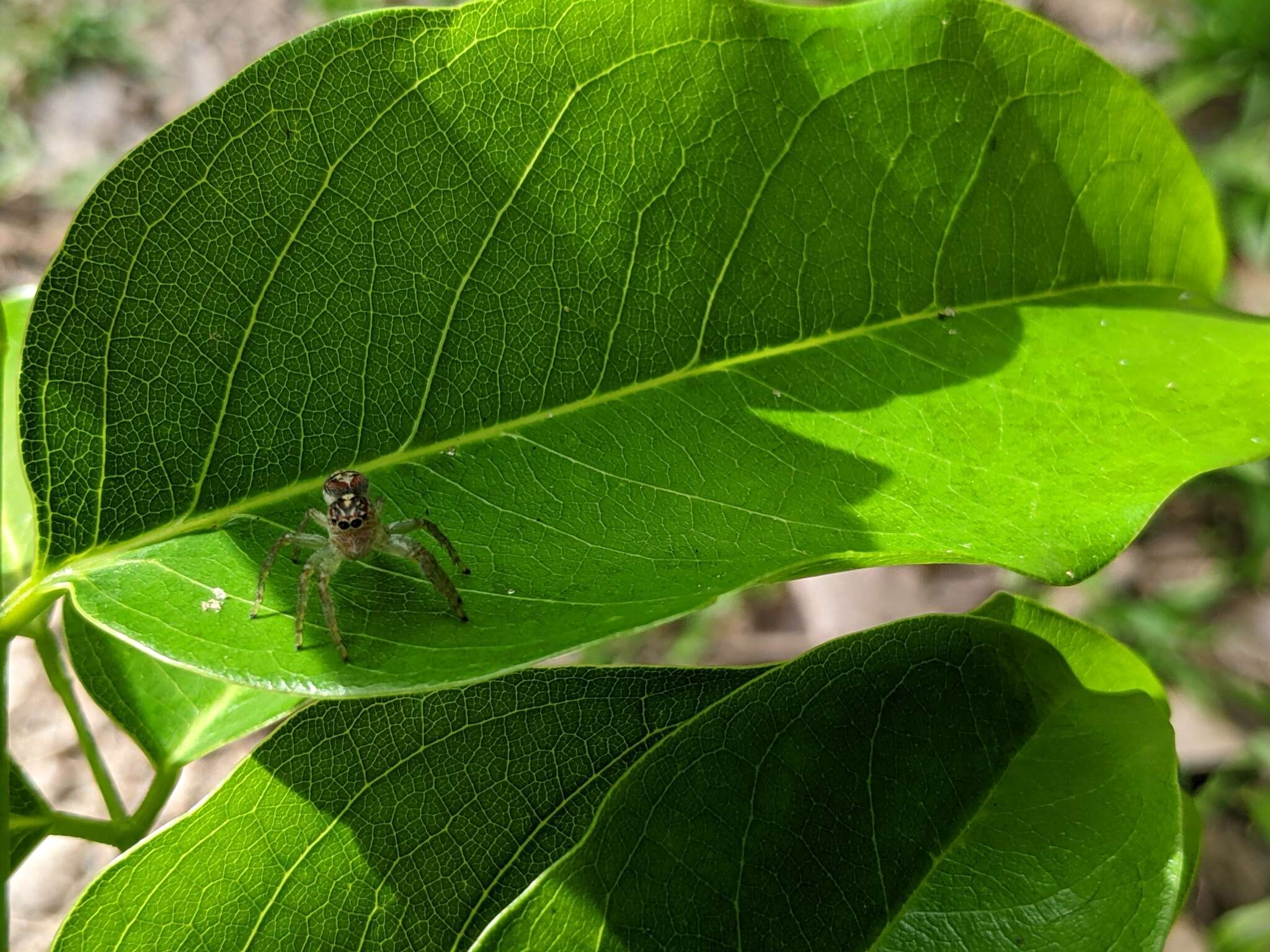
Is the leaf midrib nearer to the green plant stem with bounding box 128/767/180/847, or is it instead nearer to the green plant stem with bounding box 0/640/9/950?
Answer: the green plant stem with bounding box 0/640/9/950

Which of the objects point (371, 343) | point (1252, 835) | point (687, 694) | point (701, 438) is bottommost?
point (1252, 835)

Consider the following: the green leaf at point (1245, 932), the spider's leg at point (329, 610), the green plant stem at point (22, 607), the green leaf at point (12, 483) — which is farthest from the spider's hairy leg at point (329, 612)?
the green leaf at point (1245, 932)

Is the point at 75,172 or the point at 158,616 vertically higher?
the point at 75,172

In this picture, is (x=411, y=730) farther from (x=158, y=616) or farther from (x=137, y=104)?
(x=137, y=104)

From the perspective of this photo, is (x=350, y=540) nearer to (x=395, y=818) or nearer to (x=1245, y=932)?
(x=395, y=818)

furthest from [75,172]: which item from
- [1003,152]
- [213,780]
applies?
[1003,152]

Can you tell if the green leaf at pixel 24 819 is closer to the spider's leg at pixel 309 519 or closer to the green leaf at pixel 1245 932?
the spider's leg at pixel 309 519

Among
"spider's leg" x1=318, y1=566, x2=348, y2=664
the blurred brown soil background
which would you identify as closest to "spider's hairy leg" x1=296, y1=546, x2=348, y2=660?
"spider's leg" x1=318, y1=566, x2=348, y2=664
